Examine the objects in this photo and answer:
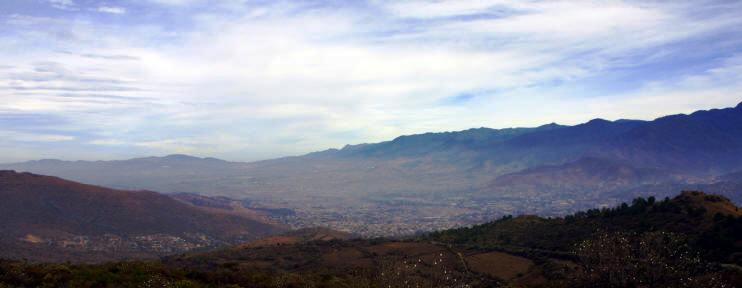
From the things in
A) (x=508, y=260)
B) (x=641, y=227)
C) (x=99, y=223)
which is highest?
(x=641, y=227)

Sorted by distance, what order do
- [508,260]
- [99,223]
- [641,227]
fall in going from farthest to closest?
[99,223], [641,227], [508,260]

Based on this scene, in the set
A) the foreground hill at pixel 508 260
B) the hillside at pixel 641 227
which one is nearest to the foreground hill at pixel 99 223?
the foreground hill at pixel 508 260

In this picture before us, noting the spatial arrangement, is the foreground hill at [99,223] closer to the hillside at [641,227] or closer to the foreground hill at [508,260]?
the foreground hill at [508,260]

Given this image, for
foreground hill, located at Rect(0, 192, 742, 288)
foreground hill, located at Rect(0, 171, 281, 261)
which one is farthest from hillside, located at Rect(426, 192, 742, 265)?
foreground hill, located at Rect(0, 171, 281, 261)

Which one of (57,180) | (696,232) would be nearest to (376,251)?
(696,232)

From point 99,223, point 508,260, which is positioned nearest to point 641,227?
point 508,260

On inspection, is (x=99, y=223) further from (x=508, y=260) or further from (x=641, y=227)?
(x=641, y=227)

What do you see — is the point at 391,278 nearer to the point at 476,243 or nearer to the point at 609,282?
the point at 609,282

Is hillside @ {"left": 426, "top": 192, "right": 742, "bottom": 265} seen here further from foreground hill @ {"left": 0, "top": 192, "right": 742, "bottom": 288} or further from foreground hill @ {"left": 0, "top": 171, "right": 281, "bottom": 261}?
foreground hill @ {"left": 0, "top": 171, "right": 281, "bottom": 261}
